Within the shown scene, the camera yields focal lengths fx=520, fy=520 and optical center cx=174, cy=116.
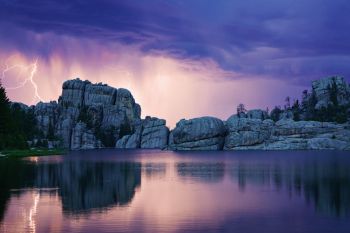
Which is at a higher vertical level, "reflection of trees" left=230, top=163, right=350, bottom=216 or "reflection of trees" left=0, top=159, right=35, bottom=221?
"reflection of trees" left=0, top=159, right=35, bottom=221

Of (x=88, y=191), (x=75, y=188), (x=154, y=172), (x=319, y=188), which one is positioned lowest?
(x=319, y=188)

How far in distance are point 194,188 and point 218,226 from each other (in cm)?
2822

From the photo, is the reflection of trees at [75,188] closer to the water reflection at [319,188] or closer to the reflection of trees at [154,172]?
the reflection of trees at [154,172]

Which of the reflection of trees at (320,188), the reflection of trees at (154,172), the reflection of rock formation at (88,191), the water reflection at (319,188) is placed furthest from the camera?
the reflection of trees at (154,172)

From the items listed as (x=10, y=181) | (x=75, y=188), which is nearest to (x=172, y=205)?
(x=75, y=188)

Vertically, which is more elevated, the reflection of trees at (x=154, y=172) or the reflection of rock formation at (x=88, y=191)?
the reflection of trees at (x=154, y=172)

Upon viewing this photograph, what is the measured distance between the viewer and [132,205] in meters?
47.5

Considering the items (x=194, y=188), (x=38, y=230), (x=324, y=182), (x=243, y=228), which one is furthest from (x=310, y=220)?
(x=324, y=182)

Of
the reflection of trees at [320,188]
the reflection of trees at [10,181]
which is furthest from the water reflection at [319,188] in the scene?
the reflection of trees at [10,181]

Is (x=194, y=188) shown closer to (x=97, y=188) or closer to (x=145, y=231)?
(x=97, y=188)

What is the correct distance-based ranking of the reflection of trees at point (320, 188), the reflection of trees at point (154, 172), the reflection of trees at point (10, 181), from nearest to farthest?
the reflection of trees at point (320, 188), the reflection of trees at point (10, 181), the reflection of trees at point (154, 172)

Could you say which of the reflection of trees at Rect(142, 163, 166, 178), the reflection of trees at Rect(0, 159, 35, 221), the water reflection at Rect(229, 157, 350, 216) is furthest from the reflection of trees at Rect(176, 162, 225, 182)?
the reflection of trees at Rect(0, 159, 35, 221)

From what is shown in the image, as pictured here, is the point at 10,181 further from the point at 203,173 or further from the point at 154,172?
the point at 203,173

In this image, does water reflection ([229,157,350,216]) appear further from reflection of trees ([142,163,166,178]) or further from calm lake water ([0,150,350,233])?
reflection of trees ([142,163,166,178])
